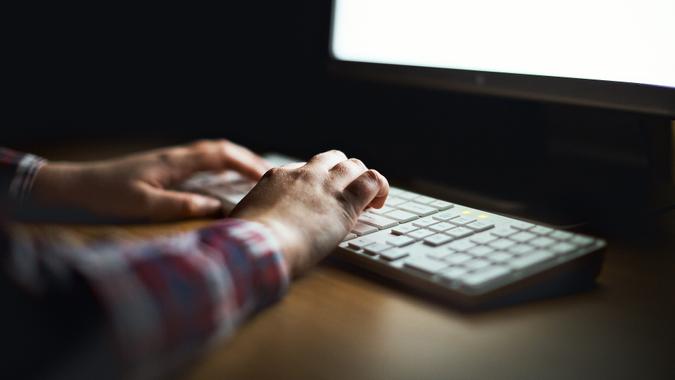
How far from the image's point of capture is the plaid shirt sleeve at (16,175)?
675 mm

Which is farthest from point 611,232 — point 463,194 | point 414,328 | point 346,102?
point 346,102

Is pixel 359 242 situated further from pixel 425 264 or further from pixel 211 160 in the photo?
pixel 211 160

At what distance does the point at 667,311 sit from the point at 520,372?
0.47ft

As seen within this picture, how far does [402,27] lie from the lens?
2.34ft

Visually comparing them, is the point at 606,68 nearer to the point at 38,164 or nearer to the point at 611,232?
the point at 611,232

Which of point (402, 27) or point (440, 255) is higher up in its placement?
point (402, 27)

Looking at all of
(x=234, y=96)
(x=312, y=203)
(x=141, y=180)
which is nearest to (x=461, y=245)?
(x=312, y=203)

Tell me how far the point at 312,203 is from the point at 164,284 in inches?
6.7

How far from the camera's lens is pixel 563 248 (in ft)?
1.42

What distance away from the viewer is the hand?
607mm

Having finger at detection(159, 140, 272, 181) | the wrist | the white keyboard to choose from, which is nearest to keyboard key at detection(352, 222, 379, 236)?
the white keyboard

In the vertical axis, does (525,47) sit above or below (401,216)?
above

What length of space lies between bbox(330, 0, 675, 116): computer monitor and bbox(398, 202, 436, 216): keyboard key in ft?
0.57

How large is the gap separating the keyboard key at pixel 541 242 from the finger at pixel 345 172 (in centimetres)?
16
